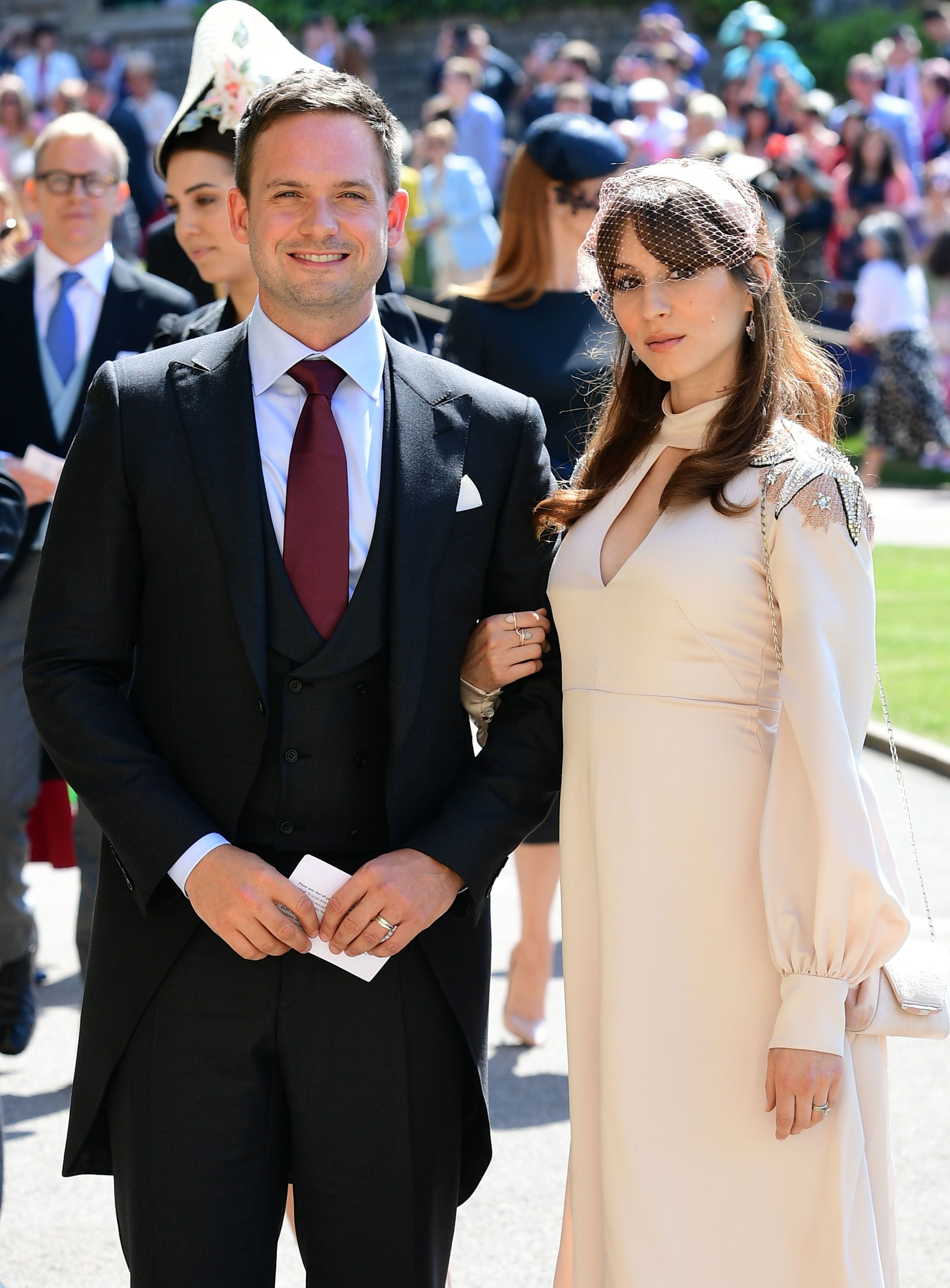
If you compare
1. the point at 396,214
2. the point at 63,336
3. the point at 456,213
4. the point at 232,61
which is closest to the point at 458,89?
the point at 456,213

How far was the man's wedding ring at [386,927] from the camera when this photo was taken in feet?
8.27

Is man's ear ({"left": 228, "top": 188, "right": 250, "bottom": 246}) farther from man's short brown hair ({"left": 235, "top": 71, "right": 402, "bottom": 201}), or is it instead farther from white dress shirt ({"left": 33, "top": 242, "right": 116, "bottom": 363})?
white dress shirt ({"left": 33, "top": 242, "right": 116, "bottom": 363})

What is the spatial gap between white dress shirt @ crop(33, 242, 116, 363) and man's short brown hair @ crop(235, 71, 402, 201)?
2.27 metres

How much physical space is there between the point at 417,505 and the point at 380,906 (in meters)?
0.65

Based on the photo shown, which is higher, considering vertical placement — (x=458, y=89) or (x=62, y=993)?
(x=458, y=89)

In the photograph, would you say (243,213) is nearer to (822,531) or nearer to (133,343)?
(822,531)

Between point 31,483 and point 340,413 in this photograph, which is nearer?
point 340,413

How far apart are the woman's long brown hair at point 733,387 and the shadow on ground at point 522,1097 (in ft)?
7.01

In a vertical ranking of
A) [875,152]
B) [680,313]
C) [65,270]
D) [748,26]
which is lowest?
[680,313]

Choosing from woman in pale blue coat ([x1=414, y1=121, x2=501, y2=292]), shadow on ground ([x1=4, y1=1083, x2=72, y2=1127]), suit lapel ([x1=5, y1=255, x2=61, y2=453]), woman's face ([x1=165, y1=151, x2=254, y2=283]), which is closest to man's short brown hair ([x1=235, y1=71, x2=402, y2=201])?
woman's face ([x1=165, y1=151, x2=254, y2=283])

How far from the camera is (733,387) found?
283 cm

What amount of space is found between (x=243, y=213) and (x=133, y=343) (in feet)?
7.13

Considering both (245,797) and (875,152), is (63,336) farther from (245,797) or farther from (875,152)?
(875,152)

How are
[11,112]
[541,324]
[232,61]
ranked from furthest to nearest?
[11,112] → [541,324] → [232,61]
